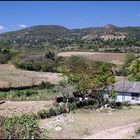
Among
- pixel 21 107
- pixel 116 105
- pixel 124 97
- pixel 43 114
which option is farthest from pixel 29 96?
pixel 43 114

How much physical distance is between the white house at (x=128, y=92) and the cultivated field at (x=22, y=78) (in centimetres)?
1929

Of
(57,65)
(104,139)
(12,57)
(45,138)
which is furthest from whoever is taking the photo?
(12,57)

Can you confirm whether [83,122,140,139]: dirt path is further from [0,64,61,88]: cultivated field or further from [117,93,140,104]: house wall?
[0,64,61,88]: cultivated field

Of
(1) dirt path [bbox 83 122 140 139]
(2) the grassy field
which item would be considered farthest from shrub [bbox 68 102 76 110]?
(1) dirt path [bbox 83 122 140 139]

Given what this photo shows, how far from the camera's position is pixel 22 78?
64.4 m

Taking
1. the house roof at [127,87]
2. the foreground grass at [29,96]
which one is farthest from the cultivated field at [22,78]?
the house roof at [127,87]

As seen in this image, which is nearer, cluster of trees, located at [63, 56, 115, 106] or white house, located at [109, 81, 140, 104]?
cluster of trees, located at [63, 56, 115, 106]

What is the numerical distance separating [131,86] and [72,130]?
14.9 meters

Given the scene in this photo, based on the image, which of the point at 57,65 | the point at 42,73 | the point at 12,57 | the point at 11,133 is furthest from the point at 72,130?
the point at 12,57

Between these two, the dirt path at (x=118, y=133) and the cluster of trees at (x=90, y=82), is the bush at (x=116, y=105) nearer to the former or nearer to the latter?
the cluster of trees at (x=90, y=82)

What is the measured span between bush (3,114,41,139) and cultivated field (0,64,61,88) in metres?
32.3

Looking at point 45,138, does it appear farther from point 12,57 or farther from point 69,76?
point 12,57

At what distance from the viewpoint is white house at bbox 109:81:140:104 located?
39.0 metres

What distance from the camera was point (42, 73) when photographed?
71875 millimetres
